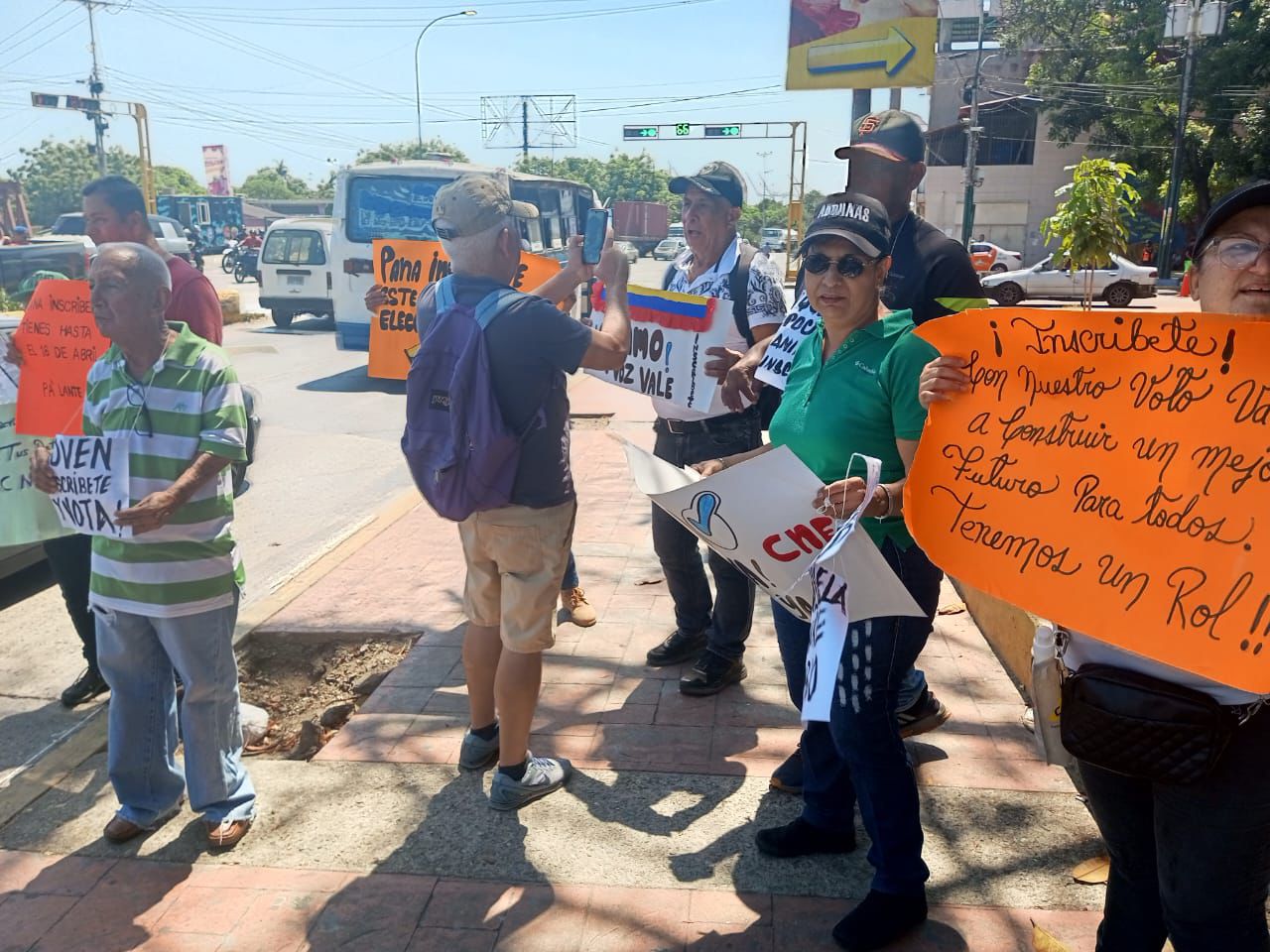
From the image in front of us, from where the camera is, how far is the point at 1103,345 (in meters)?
1.99

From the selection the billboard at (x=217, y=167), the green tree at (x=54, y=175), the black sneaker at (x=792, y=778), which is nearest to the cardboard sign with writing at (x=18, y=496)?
the black sneaker at (x=792, y=778)

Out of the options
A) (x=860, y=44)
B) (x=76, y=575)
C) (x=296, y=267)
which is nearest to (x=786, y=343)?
(x=76, y=575)

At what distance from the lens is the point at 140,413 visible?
3.01 metres

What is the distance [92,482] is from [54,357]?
90 cm

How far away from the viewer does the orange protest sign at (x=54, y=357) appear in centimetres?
362

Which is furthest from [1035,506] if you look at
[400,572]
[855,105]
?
[855,105]

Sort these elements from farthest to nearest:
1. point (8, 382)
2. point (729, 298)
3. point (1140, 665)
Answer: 1. point (729, 298)
2. point (8, 382)
3. point (1140, 665)

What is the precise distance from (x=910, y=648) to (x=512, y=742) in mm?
1405

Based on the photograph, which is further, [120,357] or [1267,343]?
[120,357]

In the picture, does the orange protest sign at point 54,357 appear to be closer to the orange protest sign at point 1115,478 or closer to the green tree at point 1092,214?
the orange protest sign at point 1115,478

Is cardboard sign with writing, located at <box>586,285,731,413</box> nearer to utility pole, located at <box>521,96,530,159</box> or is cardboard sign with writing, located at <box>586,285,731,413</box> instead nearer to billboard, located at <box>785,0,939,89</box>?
billboard, located at <box>785,0,939,89</box>

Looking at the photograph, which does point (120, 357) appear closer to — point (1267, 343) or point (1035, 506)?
point (1035, 506)

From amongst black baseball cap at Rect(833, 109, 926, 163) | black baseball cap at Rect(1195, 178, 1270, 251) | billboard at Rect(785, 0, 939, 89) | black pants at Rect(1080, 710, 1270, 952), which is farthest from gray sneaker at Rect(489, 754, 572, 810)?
billboard at Rect(785, 0, 939, 89)

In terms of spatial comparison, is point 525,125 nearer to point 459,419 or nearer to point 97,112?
point 97,112
